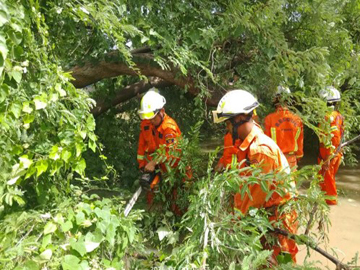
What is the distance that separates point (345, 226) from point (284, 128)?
5.49 feet

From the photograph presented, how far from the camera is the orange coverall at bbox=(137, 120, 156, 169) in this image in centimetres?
421

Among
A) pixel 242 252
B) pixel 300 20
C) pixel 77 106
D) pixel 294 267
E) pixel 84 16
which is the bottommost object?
pixel 294 267

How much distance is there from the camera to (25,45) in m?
1.95

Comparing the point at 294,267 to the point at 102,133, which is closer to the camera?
the point at 294,267

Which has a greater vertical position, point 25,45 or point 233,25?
point 233,25

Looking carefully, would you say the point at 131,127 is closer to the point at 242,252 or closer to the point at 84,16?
the point at 84,16

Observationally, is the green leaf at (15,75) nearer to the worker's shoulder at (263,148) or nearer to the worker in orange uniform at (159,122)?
the worker's shoulder at (263,148)

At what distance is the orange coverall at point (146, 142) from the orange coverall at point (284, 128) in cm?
153

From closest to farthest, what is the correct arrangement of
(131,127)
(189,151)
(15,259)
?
1. (15,259)
2. (189,151)
3. (131,127)

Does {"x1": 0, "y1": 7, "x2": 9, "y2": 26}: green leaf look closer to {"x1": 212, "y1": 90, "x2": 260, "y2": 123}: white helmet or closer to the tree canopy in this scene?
the tree canopy

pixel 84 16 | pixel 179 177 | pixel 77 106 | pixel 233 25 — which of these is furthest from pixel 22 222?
pixel 233 25

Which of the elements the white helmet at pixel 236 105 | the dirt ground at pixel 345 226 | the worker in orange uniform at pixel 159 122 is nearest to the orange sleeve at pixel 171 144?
the worker in orange uniform at pixel 159 122

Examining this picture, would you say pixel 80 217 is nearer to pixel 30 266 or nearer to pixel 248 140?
pixel 30 266

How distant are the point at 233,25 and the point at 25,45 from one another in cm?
220
